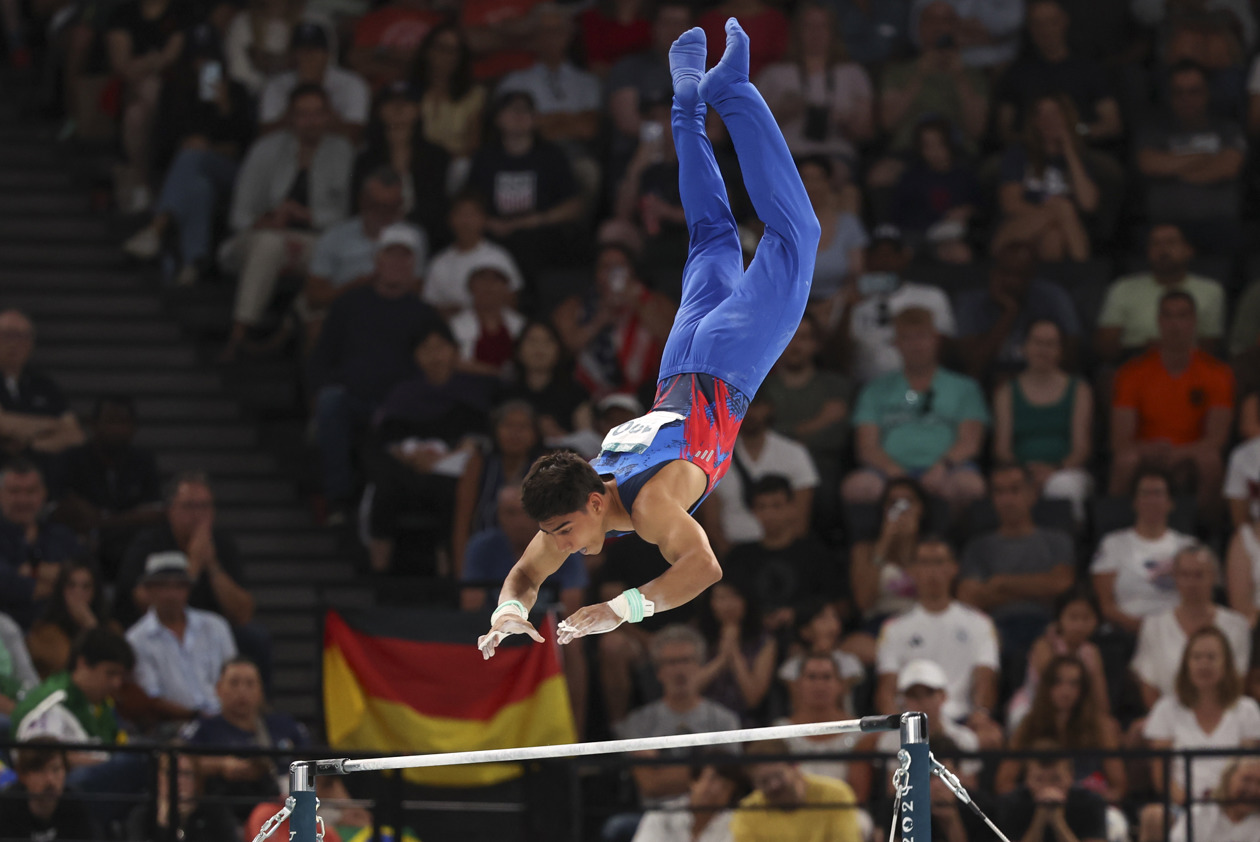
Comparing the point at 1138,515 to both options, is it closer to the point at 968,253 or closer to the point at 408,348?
the point at 968,253

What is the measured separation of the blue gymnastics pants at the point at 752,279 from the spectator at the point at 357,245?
4.57 metres

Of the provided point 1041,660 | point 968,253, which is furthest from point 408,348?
point 1041,660

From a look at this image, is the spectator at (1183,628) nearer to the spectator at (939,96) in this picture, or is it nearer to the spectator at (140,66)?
the spectator at (939,96)

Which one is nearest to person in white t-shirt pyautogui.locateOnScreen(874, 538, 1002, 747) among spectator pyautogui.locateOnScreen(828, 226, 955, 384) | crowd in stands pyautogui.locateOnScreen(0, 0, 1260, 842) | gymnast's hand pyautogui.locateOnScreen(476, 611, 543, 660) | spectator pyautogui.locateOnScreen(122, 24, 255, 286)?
crowd in stands pyautogui.locateOnScreen(0, 0, 1260, 842)

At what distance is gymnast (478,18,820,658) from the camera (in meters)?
5.04

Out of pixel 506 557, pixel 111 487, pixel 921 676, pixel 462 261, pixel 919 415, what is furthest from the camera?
pixel 462 261

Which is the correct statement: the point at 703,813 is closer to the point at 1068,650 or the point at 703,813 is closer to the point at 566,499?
the point at 1068,650

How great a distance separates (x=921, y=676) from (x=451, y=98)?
5.08 meters

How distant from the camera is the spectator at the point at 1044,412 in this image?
909 centimetres

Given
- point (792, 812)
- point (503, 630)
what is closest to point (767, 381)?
point (792, 812)

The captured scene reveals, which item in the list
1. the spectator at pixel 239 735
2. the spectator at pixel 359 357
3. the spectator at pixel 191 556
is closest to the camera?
the spectator at pixel 239 735

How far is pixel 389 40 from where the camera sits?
11.5 meters

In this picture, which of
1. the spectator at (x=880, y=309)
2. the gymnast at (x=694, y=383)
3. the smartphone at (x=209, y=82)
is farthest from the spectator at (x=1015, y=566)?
the smartphone at (x=209, y=82)

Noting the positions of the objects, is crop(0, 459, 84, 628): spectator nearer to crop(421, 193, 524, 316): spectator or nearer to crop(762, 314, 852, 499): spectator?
crop(421, 193, 524, 316): spectator
